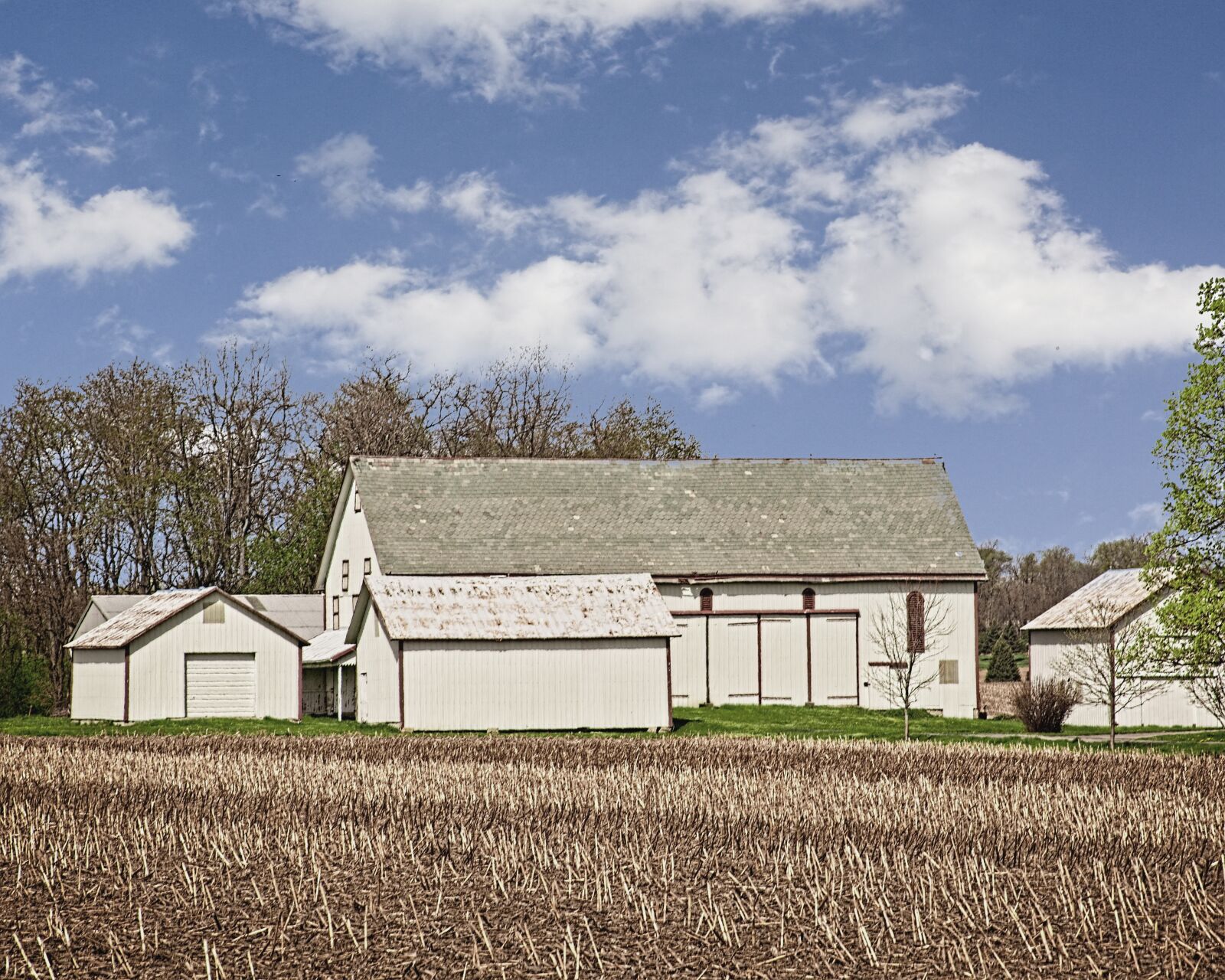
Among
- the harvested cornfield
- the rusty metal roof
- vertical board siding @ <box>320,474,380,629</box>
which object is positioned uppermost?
vertical board siding @ <box>320,474,380,629</box>

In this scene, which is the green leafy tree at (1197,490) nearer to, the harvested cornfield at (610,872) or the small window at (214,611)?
the harvested cornfield at (610,872)

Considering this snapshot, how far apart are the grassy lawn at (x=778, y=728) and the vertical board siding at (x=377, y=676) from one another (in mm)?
418

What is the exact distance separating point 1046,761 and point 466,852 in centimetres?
1562

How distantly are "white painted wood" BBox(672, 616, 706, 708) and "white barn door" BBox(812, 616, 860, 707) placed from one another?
11.1 feet

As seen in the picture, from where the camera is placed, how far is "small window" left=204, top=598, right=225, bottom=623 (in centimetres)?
4406

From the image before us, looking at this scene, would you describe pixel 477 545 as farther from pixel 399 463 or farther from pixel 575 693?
pixel 575 693

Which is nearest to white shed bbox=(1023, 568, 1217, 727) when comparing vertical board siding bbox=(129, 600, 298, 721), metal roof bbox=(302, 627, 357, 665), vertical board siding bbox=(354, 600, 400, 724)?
vertical board siding bbox=(354, 600, 400, 724)

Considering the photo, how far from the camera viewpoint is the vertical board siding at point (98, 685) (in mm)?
43406

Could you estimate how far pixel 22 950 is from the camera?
12242 mm

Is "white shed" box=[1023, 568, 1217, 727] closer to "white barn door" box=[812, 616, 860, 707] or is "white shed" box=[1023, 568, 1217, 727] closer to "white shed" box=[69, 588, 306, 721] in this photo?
"white barn door" box=[812, 616, 860, 707]

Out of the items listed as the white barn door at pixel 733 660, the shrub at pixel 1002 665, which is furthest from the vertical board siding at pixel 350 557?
the shrub at pixel 1002 665

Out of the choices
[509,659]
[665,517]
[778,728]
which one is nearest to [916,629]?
[665,517]

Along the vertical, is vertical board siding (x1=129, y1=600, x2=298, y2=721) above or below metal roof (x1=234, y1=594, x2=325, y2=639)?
below

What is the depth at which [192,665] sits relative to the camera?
44000mm
